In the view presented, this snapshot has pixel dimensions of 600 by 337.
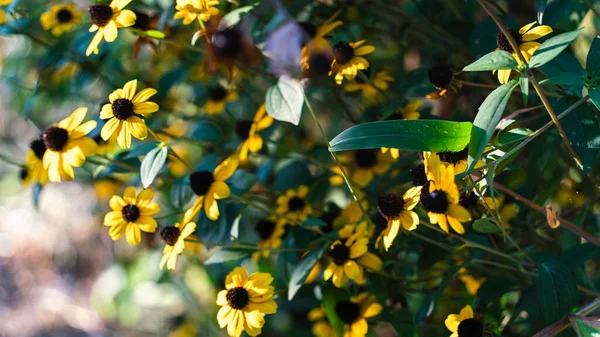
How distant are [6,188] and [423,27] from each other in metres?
1.98

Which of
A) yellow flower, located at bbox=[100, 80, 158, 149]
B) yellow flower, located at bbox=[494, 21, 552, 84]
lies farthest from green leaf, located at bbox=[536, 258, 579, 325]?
yellow flower, located at bbox=[100, 80, 158, 149]

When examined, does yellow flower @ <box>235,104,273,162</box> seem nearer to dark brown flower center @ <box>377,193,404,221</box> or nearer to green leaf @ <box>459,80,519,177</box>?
dark brown flower center @ <box>377,193,404,221</box>

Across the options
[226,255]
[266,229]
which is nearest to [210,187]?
[226,255]

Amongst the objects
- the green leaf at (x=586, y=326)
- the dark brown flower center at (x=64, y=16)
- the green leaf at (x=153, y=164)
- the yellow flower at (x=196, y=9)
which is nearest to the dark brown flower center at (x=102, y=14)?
the yellow flower at (x=196, y=9)

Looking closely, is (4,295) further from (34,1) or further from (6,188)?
(34,1)

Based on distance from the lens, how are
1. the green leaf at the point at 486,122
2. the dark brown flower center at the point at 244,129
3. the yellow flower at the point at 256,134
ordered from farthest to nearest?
the dark brown flower center at the point at 244,129 → the yellow flower at the point at 256,134 → the green leaf at the point at 486,122

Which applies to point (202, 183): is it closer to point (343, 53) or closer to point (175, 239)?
point (175, 239)

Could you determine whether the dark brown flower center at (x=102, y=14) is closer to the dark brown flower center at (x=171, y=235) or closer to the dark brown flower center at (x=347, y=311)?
the dark brown flower center at (x=171, y=235)

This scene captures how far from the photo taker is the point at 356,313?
109 centimetres

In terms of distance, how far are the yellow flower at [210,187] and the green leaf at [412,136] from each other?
296 millimetres

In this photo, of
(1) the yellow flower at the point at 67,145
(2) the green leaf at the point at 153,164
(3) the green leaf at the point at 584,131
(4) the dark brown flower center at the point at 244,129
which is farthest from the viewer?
(4) the dark brown flower center at the point at 244,129

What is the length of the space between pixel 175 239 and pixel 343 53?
0.39 m

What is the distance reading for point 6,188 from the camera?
8.63ft

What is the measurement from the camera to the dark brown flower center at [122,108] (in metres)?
0.95
